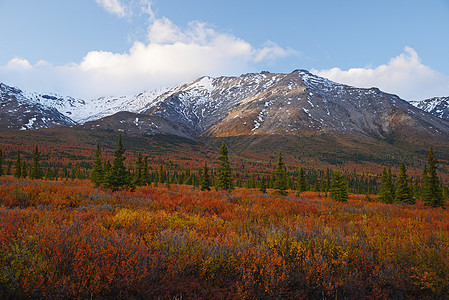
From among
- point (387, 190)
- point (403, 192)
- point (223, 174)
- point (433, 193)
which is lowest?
point (387, 190)

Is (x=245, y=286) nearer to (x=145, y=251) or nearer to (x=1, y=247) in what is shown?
(x=145, y=251)

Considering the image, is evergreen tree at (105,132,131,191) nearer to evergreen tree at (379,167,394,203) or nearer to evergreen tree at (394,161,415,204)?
evergreen tree at (394,161,415,204)

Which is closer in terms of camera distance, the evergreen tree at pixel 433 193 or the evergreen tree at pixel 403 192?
the evergreen tree at pixel 433 193

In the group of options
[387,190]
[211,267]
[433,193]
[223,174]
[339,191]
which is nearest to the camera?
[211,267]

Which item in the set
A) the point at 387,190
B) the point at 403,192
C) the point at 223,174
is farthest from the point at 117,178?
the point at 387,190

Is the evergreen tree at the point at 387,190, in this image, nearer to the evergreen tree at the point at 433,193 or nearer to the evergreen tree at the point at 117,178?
the evergreen tree at the point at 433,193

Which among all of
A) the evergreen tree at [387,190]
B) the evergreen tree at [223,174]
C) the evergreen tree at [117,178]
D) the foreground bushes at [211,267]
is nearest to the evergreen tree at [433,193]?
the evergreen tree at [387,190]

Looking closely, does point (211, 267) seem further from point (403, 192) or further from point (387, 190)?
point (387, 190)

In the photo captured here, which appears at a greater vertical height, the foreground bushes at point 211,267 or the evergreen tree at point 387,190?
the foreground bushes at point 211,267

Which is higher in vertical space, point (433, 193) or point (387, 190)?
point (433, 193)

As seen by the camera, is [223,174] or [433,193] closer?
[433,193]

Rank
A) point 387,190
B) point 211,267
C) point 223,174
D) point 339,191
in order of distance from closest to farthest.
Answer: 1. point 211,267
2. point 339,191
3. point 223,174
4. point 387,190

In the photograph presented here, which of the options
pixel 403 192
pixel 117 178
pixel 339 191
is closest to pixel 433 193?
pixel 403 192

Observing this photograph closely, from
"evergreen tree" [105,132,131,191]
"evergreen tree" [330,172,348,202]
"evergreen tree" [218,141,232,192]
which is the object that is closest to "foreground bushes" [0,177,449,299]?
"evergreen tree" [105,132,131,191]
